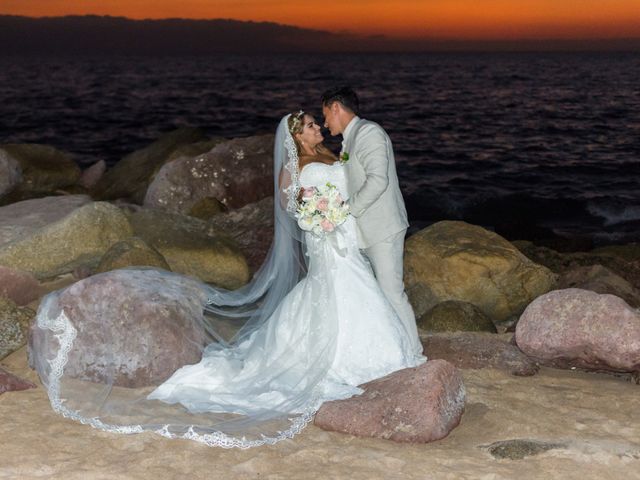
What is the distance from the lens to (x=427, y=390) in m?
6.41

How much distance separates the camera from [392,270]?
7.59 m

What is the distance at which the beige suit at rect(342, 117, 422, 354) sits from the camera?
723cm

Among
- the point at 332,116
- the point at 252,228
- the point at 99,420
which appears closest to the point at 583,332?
the point at 332,116

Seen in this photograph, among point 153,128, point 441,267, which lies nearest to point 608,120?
point 153,128

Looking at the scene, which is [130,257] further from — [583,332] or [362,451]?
[583,332]

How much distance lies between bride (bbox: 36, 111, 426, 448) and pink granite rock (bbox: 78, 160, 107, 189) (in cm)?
1138

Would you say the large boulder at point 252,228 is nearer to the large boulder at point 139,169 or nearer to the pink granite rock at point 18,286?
the pink granite rock at point 18,286

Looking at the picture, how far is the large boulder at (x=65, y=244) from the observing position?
9906 mm

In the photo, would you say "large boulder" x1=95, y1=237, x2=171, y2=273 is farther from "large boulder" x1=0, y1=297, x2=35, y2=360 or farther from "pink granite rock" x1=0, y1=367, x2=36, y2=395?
"pink granite rock" x1=0, y1=367, x2=36, y2=395

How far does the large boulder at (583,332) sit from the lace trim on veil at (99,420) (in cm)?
245

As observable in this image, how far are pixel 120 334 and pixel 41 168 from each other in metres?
11.6

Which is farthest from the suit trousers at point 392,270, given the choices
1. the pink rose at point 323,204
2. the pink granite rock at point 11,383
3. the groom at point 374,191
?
the pink granite rock at point 11,383

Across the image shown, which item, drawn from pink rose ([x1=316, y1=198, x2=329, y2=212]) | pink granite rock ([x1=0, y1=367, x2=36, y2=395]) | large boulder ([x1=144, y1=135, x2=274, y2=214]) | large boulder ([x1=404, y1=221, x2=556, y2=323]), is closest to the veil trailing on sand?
pink granite rock ([x1=0, y1=367, x2=36, y2=395])

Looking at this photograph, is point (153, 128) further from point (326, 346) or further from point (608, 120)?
point (326, 346)
